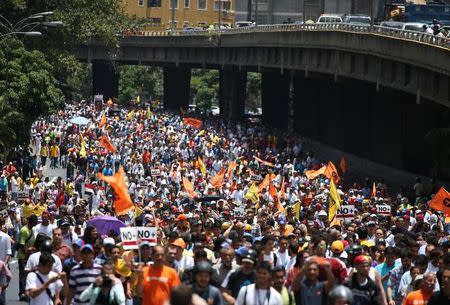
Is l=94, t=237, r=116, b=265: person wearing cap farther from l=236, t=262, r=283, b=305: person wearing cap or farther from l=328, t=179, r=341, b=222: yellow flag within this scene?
l=328, t=179, r=341, b=222: yellow flag

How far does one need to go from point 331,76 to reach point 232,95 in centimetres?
2738

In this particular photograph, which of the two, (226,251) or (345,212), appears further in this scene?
(345,212)

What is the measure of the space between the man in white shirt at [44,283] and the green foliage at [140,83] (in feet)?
359

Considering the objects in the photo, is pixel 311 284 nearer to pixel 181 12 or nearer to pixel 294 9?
pixel 294 9

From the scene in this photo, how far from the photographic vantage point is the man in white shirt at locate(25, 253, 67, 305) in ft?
54.6

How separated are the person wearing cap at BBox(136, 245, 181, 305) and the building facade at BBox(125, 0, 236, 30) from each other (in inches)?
4865

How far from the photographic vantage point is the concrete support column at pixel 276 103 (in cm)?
9338

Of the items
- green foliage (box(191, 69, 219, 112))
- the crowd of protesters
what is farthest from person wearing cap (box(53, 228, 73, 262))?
green foliage (box(191, 69, 219, 112))

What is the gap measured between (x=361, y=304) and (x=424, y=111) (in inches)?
1783

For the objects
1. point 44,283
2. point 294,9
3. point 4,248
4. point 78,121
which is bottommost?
point 294,9

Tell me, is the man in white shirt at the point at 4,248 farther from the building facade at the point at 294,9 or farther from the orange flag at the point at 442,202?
the building facade at the point at 294,9

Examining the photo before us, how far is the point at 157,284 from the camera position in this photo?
50.0ft

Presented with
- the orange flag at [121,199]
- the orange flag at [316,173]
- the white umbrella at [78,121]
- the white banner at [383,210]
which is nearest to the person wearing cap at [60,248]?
the orange flag at [121,199]

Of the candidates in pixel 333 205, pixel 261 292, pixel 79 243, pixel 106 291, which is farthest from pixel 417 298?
pixel 333 205
